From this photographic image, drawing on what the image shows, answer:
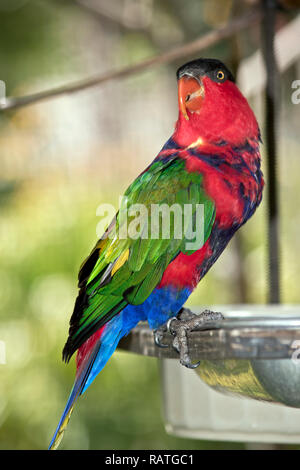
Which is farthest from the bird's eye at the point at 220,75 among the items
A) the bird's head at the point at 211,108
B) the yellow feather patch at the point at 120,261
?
the yellow feather patch at the point at 120,261

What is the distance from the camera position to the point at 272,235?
553mm

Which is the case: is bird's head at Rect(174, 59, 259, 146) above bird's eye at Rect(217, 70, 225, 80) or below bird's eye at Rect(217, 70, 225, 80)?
below

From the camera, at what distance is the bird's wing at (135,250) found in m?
0.38

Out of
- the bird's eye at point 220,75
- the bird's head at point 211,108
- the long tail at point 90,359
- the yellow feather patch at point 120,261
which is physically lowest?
the long tail at point 90,359

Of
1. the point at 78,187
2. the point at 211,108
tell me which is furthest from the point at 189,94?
the point at 78,187

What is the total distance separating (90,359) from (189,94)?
0.62 feet

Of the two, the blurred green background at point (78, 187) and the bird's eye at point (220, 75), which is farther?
the blurred green background at point (78, 187)

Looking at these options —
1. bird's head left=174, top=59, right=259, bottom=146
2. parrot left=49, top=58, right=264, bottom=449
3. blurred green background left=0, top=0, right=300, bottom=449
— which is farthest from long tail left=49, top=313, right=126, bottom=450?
blurred green background left=0, top=0, right=300, bottom=449

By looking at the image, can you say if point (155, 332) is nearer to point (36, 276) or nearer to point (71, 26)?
point (36, 276)

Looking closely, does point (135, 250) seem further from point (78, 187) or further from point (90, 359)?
point (78, 187)

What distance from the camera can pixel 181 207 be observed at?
41 cm

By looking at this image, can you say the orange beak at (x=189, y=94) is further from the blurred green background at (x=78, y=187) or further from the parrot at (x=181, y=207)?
the blurred green background at (x=78, y=187)

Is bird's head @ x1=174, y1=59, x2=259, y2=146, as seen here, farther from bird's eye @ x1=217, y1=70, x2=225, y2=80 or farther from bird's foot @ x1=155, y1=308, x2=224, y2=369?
bird's foot @ x1=155, y1=308, x2=224, y2=369

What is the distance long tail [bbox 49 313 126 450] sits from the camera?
366 mm
